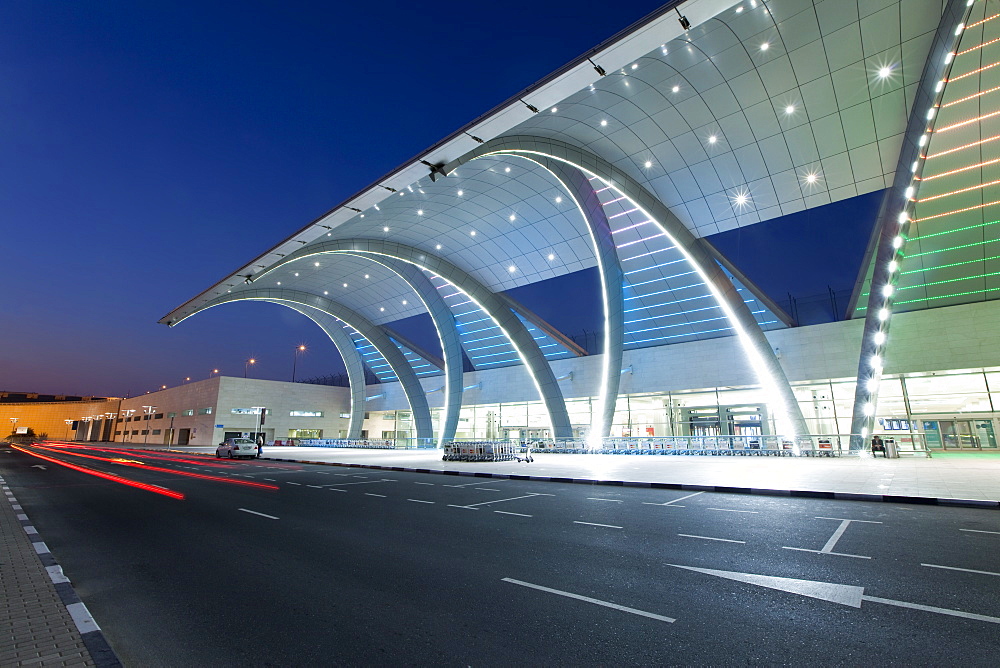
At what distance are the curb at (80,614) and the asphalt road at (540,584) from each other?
128mm

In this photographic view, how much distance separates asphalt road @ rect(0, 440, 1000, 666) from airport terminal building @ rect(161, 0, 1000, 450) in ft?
34.9

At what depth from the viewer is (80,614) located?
4.39 meters

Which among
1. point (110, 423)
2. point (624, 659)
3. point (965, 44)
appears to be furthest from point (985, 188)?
point (110, 423)

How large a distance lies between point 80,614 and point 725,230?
33.9 meters

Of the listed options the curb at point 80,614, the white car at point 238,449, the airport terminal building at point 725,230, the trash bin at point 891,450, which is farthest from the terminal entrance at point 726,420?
the curb at point 80,614

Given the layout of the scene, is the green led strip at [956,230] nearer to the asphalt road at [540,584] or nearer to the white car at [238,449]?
the asphalt road at [540,584]

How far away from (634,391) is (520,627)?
39498 millimetres

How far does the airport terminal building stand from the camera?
18.8 m

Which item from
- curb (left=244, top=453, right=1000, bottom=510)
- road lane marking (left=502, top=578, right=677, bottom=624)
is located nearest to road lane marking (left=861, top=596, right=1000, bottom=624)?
road lane marking (left=502, top=578, right=677, bottom=624)

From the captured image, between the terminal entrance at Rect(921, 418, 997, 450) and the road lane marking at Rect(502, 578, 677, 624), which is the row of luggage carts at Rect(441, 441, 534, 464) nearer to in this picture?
the road lane marking at Rect(502, 578, 677, 624)

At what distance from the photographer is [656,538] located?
293 inches

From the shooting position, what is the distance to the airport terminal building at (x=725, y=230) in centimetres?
1875

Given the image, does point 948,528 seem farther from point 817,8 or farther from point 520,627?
point 817,8

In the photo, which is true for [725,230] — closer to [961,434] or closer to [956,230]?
[956,230]
